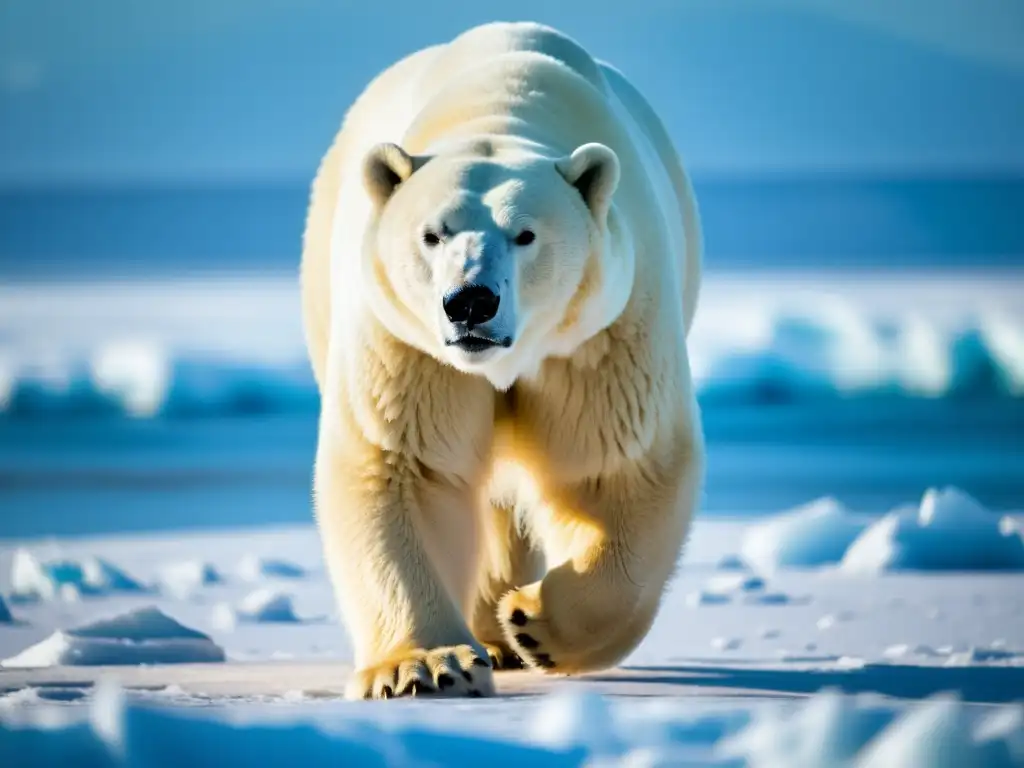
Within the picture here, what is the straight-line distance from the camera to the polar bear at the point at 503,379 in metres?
3.58

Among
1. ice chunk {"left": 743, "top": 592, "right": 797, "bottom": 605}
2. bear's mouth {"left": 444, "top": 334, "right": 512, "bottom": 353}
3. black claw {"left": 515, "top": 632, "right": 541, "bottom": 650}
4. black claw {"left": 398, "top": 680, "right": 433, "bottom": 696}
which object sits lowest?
black claw {"left": 398, "top": 680, "right": 433, "bottom": 696}

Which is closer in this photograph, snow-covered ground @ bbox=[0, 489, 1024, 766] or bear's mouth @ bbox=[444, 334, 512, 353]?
snow-covered ground @ bbox=[0, 489, 1024, 766]

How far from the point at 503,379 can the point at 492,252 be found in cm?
41

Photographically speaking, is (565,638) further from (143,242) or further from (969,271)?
(143,242)

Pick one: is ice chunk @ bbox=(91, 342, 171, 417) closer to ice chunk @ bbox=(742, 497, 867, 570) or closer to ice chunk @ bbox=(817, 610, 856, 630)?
ice chunk @ bbox=(742, 497, 867, 570)

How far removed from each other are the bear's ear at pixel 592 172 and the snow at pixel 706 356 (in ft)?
26.2

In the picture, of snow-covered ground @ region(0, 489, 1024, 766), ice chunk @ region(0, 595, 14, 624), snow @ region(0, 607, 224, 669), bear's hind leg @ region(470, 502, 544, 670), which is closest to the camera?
snow-covered ground @ region(0, 489, 1024, 766)

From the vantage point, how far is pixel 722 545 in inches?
258

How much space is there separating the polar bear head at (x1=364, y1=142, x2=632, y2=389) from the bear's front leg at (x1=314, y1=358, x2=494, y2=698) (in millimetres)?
267

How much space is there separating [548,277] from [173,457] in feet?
20.2

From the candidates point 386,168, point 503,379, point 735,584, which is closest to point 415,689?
point 503,379

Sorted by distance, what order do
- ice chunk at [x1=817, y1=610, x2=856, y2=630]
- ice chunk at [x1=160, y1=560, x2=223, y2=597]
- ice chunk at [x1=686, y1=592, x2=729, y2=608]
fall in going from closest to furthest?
ice chunk at [x1=817, y1=610, x2=856, y2=630], ice chunk at [x1=686, y1=592, x2=729, y2=608], ice chunk at [x1=160, y1=560, x2=223, y2=597]

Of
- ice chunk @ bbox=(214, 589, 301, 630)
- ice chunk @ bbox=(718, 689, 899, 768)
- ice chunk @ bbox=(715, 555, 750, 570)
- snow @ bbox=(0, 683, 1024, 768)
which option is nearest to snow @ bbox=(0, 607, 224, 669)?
Answer: ice chunk @ bbox=(214, 589, 301, 630)

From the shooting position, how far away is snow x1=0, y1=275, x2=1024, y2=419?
11977 mm
